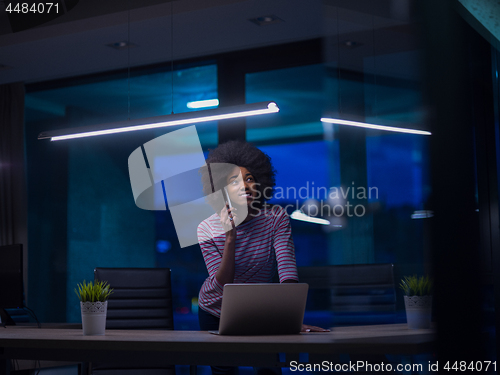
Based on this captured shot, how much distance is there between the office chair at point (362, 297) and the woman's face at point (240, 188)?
74 cm

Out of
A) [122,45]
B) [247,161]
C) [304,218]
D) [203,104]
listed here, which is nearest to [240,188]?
[247,161]

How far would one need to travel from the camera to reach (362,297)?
1891 mm

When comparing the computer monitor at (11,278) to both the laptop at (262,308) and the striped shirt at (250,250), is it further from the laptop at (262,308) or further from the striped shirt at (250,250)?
the laptop at (262,308)

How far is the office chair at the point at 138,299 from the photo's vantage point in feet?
9.18

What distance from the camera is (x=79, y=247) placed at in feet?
15.9

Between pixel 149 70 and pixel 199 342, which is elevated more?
pixel 149 70

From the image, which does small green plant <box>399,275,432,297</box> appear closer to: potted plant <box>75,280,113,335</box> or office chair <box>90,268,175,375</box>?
potted plant <box>75,280,113,335</box>

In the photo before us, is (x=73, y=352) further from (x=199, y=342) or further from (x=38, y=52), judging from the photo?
(x=38, y=52)

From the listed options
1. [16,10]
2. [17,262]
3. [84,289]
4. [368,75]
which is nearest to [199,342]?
[84,289]

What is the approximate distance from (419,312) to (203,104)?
4076 millimetres

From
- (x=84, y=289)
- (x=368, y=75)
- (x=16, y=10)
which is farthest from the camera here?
(x=16, y=10)

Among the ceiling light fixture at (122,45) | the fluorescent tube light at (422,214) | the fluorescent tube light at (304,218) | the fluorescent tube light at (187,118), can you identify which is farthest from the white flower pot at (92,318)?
the ceiling light fixture at (122,45)

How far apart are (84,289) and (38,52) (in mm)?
3244

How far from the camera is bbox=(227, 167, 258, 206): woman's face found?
2.39 meters
